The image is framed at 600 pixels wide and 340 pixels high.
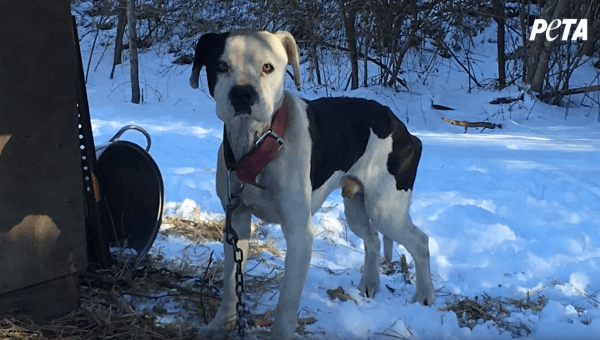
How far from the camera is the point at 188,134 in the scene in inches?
325

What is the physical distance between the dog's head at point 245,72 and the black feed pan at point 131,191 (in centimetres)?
140

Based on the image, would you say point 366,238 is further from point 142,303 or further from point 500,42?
point 500,42

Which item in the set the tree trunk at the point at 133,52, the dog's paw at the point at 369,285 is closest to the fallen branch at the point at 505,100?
the tree trunk at the point at 133,52

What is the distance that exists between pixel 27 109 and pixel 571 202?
4.51 meters

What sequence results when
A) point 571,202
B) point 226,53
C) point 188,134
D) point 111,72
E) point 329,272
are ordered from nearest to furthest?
point 226,53
point 329,272
point 571,202
point 188,134
point 111,72

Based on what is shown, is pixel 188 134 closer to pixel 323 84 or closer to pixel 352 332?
pixel 323 84

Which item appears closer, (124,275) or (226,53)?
(226,53)

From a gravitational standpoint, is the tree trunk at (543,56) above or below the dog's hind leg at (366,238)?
above

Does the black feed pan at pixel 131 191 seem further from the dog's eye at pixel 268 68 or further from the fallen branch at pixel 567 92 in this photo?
the fallen branch at pixel 567 92

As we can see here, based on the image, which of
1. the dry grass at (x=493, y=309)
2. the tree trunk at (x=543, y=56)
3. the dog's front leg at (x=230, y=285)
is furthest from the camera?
the tree trunk at (x=543, y=56)

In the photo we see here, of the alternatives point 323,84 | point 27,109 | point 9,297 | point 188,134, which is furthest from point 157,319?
point 323,84

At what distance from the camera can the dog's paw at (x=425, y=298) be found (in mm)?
3846

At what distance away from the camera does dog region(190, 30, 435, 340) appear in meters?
2.80

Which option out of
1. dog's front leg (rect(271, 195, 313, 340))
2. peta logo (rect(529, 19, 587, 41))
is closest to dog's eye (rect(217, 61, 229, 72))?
dog's front leg (rect(271, 195, 313, 340))
